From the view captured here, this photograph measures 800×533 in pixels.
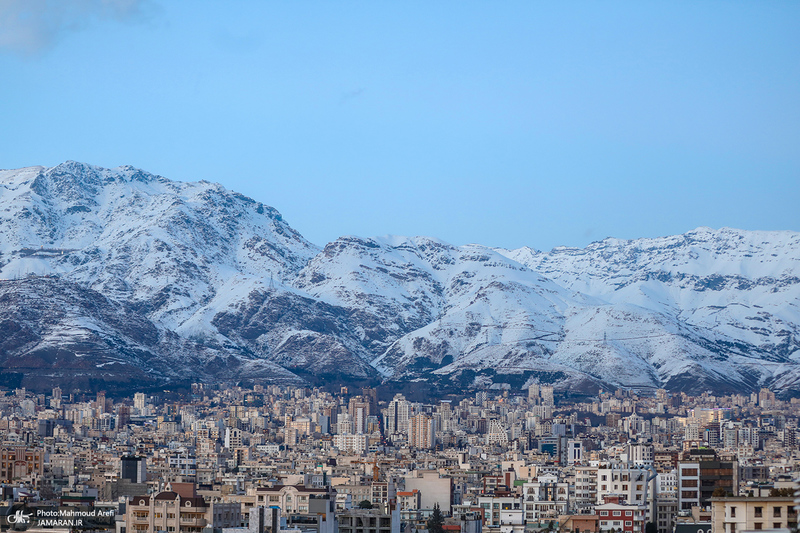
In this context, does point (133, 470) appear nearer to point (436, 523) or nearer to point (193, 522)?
point (436, 523)

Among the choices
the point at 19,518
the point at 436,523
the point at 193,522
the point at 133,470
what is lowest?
the point at 436,523

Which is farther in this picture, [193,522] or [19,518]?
[193,522]

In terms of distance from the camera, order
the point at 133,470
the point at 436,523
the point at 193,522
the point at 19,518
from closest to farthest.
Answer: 1. the point at 19,518
2. the point at 193,522
3. the point at 436,523
4. the point at 133,470

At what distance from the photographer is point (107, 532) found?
67.9 meters

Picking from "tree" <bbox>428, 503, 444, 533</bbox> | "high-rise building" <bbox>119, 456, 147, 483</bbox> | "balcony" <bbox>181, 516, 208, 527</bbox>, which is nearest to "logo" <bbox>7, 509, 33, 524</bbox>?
"balcony" <bbox>181, 516, 208, 527</bbox>

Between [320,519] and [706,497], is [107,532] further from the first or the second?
[706,497]

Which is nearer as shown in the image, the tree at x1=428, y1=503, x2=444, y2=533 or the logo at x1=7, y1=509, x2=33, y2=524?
the logo at x1=7, y1=509, x2=33, y2=524

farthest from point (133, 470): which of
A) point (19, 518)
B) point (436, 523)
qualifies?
point (19, 518)

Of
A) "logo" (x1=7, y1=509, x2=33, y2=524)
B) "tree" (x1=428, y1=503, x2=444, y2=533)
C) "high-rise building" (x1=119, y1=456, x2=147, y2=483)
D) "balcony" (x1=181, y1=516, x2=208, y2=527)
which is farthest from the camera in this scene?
"high-rise building" (x1=119, y1=456, x2=147, y2=483)

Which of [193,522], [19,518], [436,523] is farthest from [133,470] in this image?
[19,518]

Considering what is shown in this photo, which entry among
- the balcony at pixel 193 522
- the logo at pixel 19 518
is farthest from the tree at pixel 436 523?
the logo at pixel 19 518

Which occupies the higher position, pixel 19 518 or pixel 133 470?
pixel 133 470

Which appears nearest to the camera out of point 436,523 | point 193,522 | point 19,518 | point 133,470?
point 19,518

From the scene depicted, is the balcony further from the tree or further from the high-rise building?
the high-rise building
